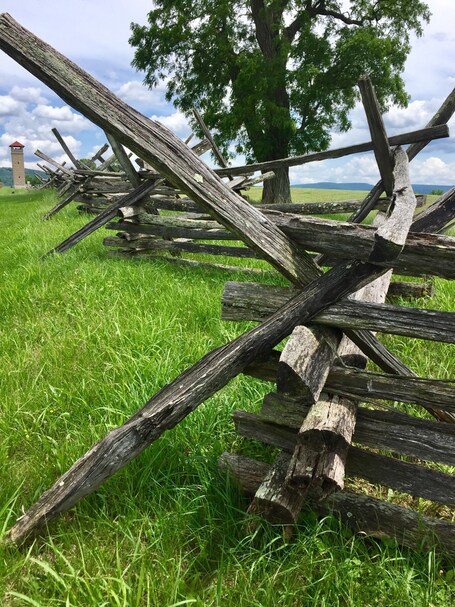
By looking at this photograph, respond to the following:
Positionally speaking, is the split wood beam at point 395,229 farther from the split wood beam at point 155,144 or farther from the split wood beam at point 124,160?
the split wood beam at point 124,160

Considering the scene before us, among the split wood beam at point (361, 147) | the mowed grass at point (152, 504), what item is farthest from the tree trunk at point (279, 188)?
the mowed grass at point (152, 504)

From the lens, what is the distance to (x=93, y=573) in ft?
6.23

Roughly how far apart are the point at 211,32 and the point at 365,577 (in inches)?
743

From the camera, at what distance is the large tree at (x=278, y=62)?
1588 centimetres

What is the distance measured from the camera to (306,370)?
189cm

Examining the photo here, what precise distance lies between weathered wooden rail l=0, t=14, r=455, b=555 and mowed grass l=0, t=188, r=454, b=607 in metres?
0.14

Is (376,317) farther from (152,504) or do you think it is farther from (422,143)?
(422,143)

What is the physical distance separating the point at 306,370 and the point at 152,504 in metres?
1.04

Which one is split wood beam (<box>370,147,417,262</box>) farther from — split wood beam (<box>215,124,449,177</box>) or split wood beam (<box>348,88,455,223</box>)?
split wood beam (<box>348,88,455,223</box>)

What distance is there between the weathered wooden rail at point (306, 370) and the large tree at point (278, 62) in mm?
14836

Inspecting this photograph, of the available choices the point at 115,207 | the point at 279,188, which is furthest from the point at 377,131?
the point at 279,188

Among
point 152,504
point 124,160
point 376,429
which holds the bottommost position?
point 152,504

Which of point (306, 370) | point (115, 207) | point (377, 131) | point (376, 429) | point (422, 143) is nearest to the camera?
point (306, 370)

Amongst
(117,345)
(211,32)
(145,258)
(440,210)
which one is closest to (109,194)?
(145,258)
